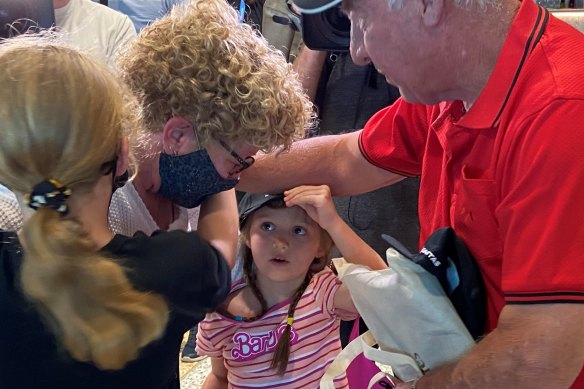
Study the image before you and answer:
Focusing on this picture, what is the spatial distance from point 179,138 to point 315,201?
474 millimetres

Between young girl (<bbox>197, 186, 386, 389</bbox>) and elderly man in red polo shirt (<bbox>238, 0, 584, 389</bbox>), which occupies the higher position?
elderly man in red polo shirt (<bbox>238, 0, 584, 389</bbox>)

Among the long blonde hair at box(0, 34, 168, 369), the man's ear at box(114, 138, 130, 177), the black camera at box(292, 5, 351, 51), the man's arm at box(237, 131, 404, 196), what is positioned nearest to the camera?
the long blonde hair at box(0, 34, 168, 369)

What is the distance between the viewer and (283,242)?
173 cm

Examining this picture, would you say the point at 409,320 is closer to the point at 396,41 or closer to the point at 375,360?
the point at 375,360

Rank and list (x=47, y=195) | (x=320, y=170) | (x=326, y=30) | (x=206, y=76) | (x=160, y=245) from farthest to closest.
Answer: (x=320, y=170)
(x=326, y=30)
(x=206, y=76)
(x=160, y=245)
(x=47, y=195)

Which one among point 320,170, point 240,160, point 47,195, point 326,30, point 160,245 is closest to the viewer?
point 47,195

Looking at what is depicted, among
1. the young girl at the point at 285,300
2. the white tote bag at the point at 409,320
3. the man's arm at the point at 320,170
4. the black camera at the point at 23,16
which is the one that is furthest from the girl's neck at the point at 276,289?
the black camera at the point at 23,16

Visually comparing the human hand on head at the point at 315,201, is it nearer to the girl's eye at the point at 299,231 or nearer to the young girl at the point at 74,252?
the girl's eye at the point at 299,231

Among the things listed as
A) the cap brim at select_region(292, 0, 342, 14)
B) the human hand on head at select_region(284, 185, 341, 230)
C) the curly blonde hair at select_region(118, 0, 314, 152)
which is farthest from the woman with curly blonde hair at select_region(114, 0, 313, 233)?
the human hand on head at select_region(284, 185, 341, 230)

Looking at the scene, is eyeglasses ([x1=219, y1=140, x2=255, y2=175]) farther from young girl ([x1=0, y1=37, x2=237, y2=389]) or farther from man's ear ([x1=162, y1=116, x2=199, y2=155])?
young girl ([x1=0, y1=37, x2=237, y2=389])

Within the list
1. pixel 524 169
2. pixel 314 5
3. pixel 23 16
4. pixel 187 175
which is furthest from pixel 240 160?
pixel 23 16

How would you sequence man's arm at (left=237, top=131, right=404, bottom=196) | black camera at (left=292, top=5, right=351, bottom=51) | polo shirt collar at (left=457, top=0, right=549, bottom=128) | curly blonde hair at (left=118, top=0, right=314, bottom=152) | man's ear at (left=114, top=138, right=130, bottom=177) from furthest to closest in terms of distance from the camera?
man's arm at (left=237, top=131, right=404, bottom=196) → black camera at (left=292, top=5, right=351, bottom=51) → curly blonde hair at (left=118, top=0, right=314, bottom=152) → polo shirt collar at (left=457, top=0, right=549, bottom=128) → man's ear at (left=114, top=138, right=130, bottom=177)

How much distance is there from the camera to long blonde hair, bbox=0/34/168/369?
0.87m

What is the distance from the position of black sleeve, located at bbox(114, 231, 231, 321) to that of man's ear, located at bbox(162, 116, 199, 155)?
260 mm
